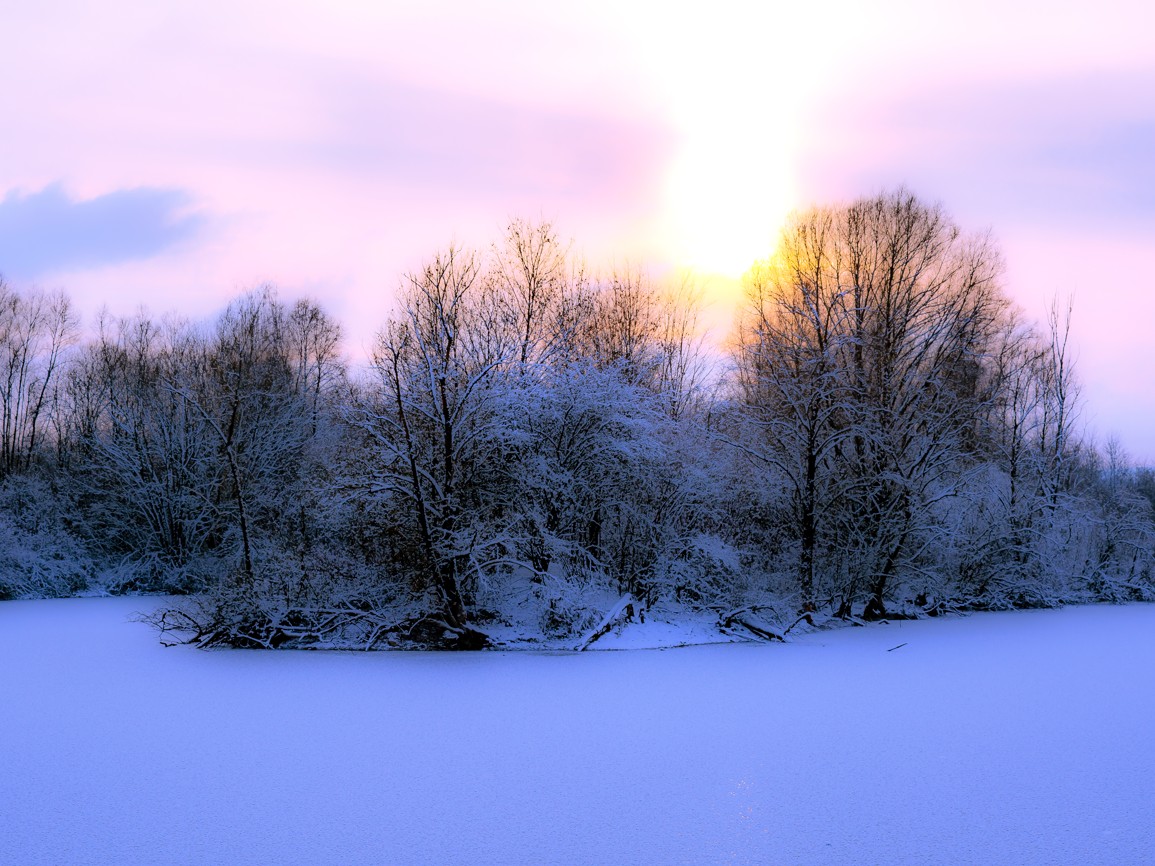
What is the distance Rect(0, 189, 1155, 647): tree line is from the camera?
51.0ft

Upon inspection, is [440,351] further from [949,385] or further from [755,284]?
[949,385]

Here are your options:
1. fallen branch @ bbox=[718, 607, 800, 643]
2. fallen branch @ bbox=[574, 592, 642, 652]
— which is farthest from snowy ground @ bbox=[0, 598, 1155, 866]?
fallen branch @ bbox=[718, 607, 800, 643]

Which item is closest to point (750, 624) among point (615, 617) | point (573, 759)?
point (615, 617)

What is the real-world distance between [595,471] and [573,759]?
10.0 meters

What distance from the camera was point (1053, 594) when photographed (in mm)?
23391

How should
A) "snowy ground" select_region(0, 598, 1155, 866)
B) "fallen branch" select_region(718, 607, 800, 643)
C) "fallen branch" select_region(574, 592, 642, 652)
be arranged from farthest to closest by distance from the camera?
"fallen branch" select_region(718, 607, 800, 643)
"fallen branch" select_region(574, 592, 642, 652)
"snowy ground" select_region(0, 598, 1155, 866)

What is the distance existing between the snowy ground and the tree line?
242cm

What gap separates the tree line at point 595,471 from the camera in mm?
15539

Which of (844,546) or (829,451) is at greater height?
(829,451)

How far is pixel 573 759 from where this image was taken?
7770mm

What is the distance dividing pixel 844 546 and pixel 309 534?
488 inches

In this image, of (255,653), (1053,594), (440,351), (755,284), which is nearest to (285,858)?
(255,653)

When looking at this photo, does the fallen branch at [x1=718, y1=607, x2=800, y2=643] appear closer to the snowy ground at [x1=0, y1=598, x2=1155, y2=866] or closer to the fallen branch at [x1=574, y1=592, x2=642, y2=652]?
the fallen branch at [x1=574, y1=592, x2=642, y2=652]

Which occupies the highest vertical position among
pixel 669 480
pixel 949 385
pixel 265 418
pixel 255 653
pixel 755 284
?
pixel 755 284
